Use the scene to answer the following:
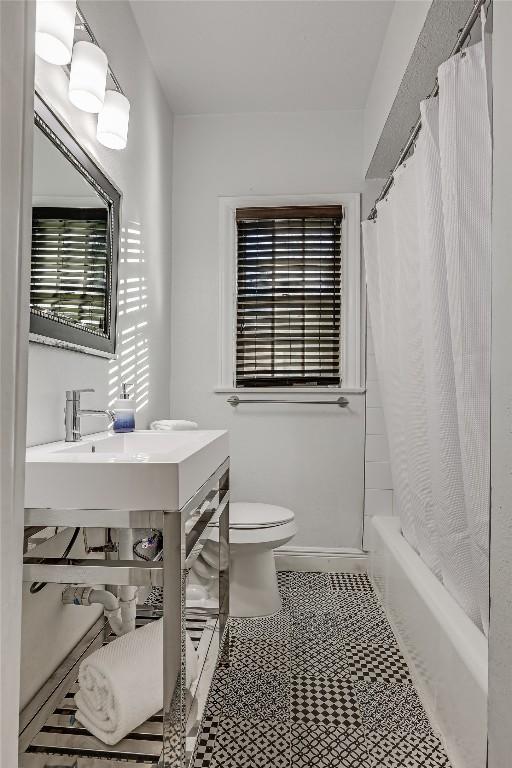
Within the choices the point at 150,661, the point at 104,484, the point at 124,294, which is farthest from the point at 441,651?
the point at 124,294

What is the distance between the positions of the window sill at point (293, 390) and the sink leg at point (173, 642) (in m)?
1.87

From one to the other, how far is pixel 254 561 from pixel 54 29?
6.49ft

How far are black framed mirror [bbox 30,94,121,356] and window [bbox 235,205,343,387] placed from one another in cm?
108

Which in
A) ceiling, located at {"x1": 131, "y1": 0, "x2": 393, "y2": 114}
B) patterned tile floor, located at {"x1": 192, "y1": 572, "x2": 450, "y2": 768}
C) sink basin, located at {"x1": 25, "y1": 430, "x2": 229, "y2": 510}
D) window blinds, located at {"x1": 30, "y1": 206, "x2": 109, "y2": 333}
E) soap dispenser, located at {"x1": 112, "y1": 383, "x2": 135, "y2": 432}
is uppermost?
ceiling, located at {"x1": 131, "y1": 0, "x2": 393, "y2": 114}

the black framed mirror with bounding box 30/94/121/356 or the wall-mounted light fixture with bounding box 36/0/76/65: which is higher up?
the wall-mounted light fixture with bounding box 36/0/76/65

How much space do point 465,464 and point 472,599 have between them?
0.43 metres

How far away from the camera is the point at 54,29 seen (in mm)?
1370

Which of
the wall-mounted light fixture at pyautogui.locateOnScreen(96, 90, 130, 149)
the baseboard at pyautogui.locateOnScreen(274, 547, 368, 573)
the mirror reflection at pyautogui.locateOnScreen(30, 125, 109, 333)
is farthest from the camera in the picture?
the baseboard at pyautogui.locateOnScreen(274, 547, 368, 573)

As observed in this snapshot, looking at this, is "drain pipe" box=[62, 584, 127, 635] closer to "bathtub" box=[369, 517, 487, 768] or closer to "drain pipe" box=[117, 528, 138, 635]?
"drain pipe" box=[117, 528, 138, 635]

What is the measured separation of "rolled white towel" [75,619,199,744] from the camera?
1.24 metres

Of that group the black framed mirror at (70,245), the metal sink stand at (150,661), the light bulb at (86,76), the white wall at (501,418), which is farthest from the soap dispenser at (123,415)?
the white wall at (501,418)

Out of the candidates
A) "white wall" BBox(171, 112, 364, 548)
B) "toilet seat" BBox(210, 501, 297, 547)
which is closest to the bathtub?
"toilet seat" BBox(210, 501, 297, 547)

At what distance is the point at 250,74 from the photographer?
8.55 ft

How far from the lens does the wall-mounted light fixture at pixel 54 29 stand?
1350mm
